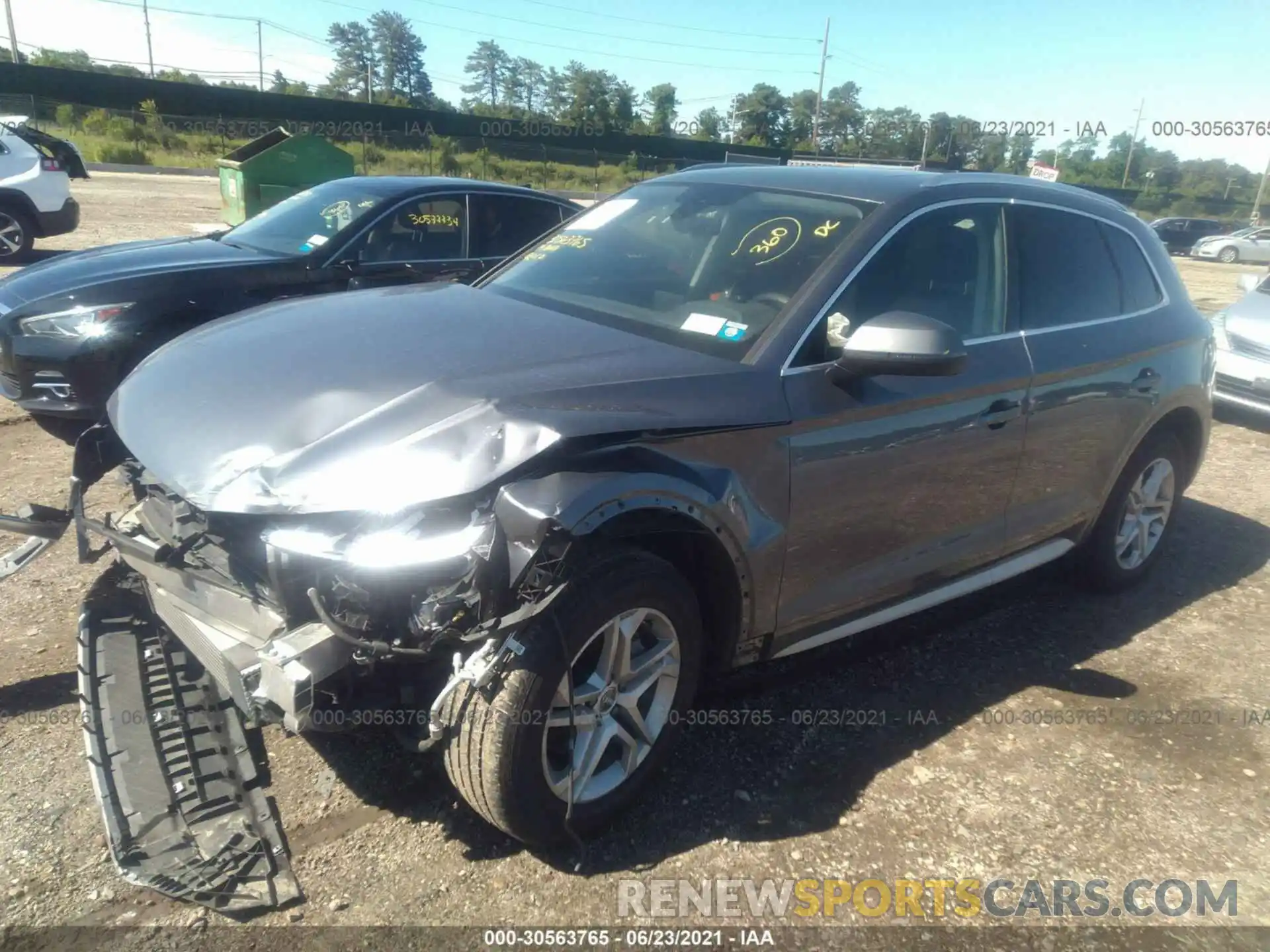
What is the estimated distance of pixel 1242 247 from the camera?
101ft

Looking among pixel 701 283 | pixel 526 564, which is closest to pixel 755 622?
pixel 526 564

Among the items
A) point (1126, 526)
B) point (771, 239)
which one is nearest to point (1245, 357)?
point (1126, 526)

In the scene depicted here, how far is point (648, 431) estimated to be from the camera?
8.19 ft

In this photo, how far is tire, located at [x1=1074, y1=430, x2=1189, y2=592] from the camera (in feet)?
14.3

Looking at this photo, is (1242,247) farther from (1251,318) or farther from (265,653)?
(265,653)

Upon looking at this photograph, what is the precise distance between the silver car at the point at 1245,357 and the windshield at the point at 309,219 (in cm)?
732

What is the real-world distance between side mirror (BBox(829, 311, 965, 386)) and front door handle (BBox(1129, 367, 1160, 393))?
1.78m

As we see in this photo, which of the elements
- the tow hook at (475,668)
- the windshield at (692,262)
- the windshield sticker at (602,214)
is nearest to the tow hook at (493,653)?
the tow hook at (475,668)

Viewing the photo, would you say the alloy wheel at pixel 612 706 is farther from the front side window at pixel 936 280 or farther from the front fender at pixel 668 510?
the front side window at pixel 936 280

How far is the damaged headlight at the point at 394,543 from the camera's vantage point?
2.20 metres

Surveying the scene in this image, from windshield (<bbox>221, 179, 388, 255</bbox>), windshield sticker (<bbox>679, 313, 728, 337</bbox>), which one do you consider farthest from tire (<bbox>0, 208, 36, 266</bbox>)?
windshield sticker (<bbox>679, 313, 728, 337</bbox>)

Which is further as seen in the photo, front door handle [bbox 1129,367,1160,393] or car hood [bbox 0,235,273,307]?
car hood [bbox 0,235,273,307]

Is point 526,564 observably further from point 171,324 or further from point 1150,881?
point 171,324

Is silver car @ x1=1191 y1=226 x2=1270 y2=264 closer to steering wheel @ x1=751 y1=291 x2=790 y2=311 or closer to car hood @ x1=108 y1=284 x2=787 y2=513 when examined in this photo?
steering wheel @ x1=751 y1=291 x2=790 y2=311
